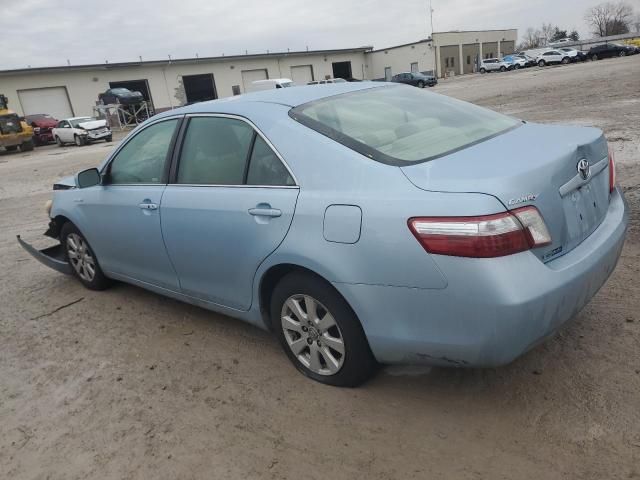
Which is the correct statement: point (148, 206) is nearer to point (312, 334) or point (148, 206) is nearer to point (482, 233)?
point (312, 334)

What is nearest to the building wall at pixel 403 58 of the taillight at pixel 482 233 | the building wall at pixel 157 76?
the building wall at pixel 157 76

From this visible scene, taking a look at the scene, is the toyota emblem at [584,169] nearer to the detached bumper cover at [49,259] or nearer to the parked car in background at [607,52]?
the detached bumper cover at [49,259]

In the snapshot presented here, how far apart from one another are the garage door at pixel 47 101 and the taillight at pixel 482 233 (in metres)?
42.7

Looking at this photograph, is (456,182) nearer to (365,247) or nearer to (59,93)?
(365,247)

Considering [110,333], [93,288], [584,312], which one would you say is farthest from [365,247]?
[93,288]

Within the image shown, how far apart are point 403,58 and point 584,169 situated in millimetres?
70766

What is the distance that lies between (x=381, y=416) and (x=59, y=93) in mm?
43406

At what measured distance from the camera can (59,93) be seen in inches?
1554

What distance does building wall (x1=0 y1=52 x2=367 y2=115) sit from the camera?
3800 cm

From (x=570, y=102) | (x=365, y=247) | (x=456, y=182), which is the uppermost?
(x=456, y=182)

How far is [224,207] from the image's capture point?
312cm

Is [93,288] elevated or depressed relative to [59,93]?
depressed

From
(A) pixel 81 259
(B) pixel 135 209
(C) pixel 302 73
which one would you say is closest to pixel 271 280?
(B) pixel 135 209

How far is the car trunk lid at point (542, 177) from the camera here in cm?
229
